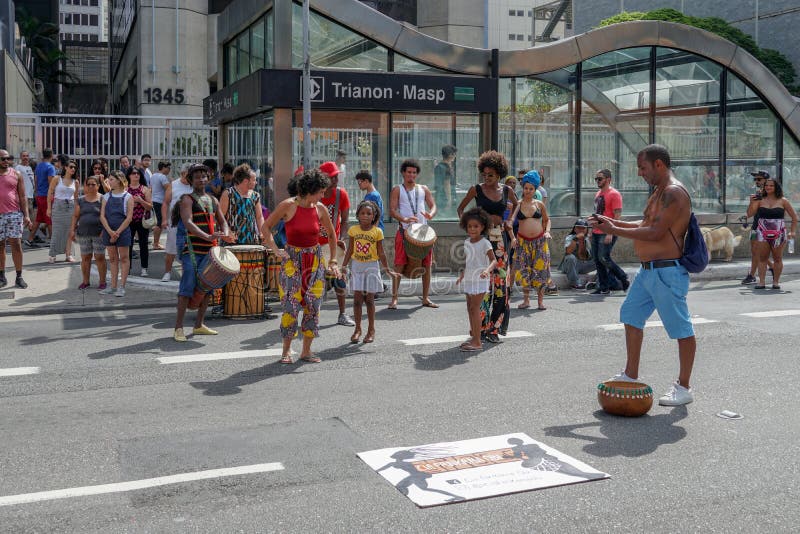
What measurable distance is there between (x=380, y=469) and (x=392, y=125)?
33.9 ft

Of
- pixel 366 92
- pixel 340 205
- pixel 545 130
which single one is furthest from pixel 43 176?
pixel 545 130

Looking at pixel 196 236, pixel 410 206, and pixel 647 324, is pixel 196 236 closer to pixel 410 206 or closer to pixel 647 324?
pixel 410 206

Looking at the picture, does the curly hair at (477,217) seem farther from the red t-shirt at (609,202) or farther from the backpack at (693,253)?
the red t-shirt at (609,202)

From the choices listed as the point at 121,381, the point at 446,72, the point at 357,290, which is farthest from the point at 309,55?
the point at 121,381

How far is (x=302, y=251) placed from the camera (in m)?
8.38

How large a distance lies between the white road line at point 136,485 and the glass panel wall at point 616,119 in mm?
12462

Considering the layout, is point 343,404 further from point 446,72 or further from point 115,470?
point 446,72

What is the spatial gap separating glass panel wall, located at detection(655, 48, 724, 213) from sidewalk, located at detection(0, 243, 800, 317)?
6.96 ft

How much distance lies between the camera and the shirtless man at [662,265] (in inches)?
264

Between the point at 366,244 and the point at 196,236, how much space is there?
5.99ft

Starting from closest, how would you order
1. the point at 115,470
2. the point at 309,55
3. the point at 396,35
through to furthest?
the point at 115,470, the point at 309,55, the point at 396,35

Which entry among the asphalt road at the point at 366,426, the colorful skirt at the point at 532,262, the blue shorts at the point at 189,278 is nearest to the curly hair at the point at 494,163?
the asphalt road at the point at 366,426

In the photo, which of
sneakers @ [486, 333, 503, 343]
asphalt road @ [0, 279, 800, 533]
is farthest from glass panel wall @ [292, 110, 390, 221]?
sneakers @ [486, 333, 503, 343]

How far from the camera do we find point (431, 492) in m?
4.98
